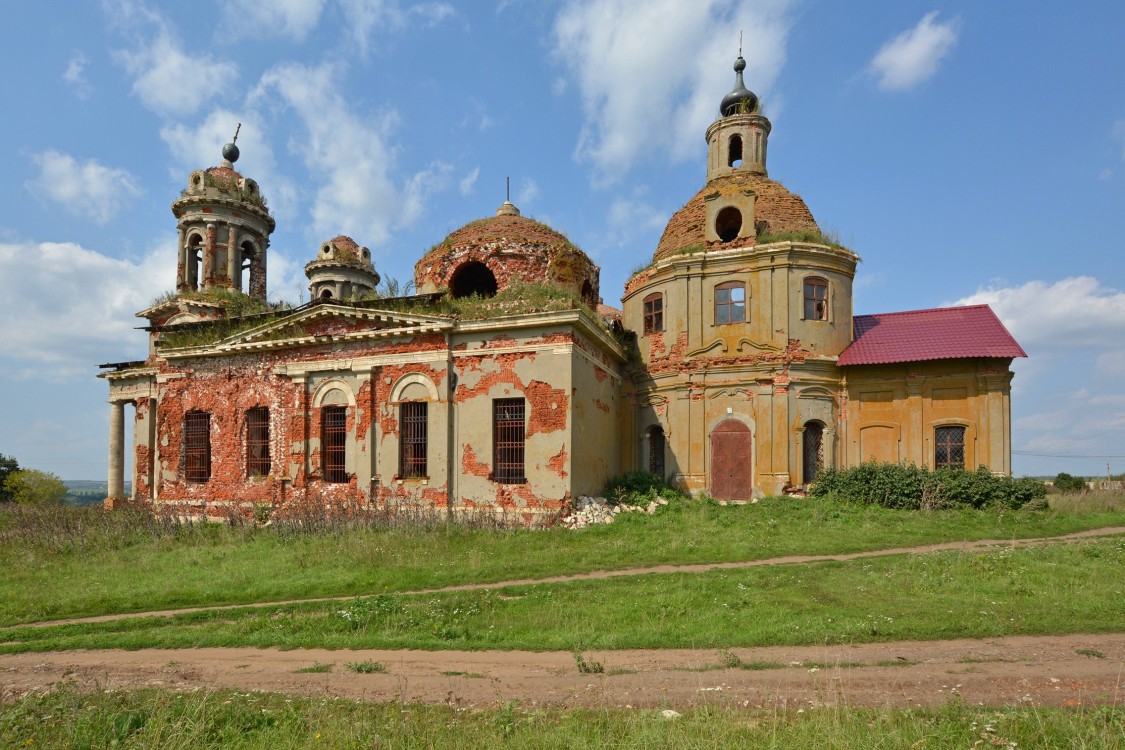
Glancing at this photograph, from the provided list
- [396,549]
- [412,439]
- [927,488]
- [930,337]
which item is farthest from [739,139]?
[396,549]

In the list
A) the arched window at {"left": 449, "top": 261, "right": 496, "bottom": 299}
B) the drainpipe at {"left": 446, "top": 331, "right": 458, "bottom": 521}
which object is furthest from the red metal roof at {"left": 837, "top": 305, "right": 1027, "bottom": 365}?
the drainpipe at {"left": 446, "top": 331, "right": 458, "bottom": 521}

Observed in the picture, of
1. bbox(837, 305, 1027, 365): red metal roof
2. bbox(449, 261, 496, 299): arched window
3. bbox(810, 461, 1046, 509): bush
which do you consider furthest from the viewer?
bbox(449, 261, 496, 299): arched window

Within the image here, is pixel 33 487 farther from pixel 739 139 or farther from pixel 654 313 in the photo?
pixel 739 139

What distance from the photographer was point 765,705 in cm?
566

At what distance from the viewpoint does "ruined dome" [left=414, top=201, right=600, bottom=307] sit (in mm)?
22125

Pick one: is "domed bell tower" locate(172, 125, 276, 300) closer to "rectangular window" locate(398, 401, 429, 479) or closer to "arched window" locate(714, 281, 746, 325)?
"rectangular window" locate(398, 401, 429, 479)

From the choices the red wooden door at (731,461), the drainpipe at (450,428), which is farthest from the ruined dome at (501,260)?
the red wooden door at (731,461)

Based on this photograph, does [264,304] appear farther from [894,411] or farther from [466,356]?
[894,411]

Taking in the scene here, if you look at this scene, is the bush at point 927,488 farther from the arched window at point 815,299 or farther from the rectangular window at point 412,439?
the rectangular window at point 412,439

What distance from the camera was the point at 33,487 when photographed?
3903 centimetres

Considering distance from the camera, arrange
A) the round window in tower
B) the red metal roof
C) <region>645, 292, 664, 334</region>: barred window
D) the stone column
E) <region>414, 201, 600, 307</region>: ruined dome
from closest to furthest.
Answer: the red metal roof
<region>414, 201, 600, 307</region>: ruined dome
the round window in tower
<region>645, 292, 664, 334</region>: barred window
the stone column

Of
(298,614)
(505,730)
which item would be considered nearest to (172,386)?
(298,614)

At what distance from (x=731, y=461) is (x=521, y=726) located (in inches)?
698

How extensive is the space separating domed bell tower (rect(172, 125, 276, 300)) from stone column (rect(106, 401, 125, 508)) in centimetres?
703
